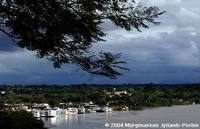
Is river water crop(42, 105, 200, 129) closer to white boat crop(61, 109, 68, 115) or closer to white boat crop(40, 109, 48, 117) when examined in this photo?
white boat crop(40, 109, 48, 117)

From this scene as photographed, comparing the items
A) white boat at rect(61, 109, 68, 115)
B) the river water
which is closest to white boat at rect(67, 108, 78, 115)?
white boat at rect(61, 109, 68, 115)

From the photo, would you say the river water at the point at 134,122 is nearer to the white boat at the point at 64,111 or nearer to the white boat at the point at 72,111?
the white boat at the point at 64,111

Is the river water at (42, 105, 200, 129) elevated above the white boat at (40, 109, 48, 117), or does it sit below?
below

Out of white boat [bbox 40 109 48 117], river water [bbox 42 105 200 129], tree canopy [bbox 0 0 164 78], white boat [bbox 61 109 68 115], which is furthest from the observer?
white boat [bbox 61 109 68 115]

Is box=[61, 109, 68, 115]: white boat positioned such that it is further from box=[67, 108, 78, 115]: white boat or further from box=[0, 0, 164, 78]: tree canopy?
box=[0, 0, 164, 78]: tree canopy

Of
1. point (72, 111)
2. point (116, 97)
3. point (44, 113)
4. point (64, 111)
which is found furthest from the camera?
point (116, 97)

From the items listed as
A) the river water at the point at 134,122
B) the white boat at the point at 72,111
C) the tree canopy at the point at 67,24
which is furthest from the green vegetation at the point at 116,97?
the tree canopy at the point at 67,24

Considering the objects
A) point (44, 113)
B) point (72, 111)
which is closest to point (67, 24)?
point (44, 113)

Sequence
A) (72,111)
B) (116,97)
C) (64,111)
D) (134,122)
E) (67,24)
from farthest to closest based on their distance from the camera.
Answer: (116,97), (72,111), (64,111), (134,122), (67,24)

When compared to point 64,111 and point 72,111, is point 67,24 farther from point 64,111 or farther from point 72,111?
point 72,111

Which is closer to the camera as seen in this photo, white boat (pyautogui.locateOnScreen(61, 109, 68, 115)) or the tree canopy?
the tree canopy

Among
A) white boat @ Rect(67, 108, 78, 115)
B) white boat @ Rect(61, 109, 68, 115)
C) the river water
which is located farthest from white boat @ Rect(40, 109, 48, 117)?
white boat @ Rect(67, 108, 78, 115)

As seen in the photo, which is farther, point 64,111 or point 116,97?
point 116,97

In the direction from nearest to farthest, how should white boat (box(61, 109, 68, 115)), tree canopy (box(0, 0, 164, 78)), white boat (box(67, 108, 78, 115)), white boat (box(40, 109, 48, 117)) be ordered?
tree canopy (box(0, 0, 164, 78)) → white boat (box(40, 109, 48, 117)) → white boat (box(61, 109, 68, 115)) → white boat (box(67, 108, 78, 115))
